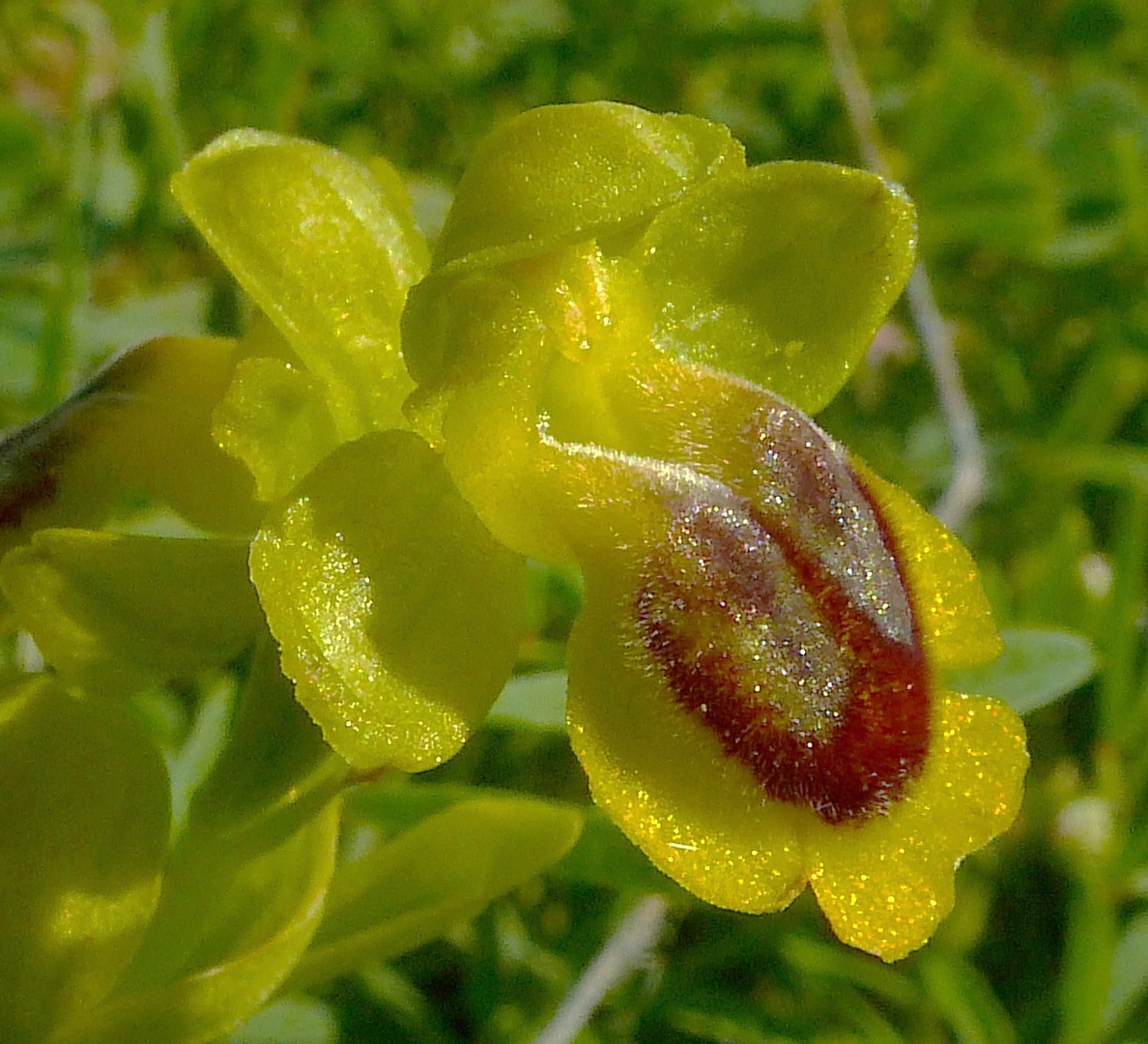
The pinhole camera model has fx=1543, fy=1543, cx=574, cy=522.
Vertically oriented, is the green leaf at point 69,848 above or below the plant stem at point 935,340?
above

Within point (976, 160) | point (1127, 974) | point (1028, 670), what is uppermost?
point (1028, 670)

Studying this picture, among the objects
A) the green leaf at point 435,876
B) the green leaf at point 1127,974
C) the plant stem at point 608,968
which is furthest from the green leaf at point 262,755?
the green leaf at point 1127,974

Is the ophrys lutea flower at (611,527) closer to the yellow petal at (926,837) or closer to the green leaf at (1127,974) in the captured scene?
the yellow petal at (926,837)

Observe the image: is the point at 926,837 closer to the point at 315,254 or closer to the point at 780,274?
the point at 780,274

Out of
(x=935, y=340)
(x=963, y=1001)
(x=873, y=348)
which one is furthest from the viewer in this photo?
(x=873, y=348)

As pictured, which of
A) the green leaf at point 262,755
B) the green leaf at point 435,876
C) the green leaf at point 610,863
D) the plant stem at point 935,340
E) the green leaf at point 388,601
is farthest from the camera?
the plant stem at point 935,340

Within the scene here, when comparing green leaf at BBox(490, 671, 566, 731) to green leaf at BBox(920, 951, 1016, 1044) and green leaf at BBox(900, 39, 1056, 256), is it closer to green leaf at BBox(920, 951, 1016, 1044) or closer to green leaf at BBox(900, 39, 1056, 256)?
green leaf at BBox(920, 951, 1016, 1044)

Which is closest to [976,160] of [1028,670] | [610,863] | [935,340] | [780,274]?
[935,340]
